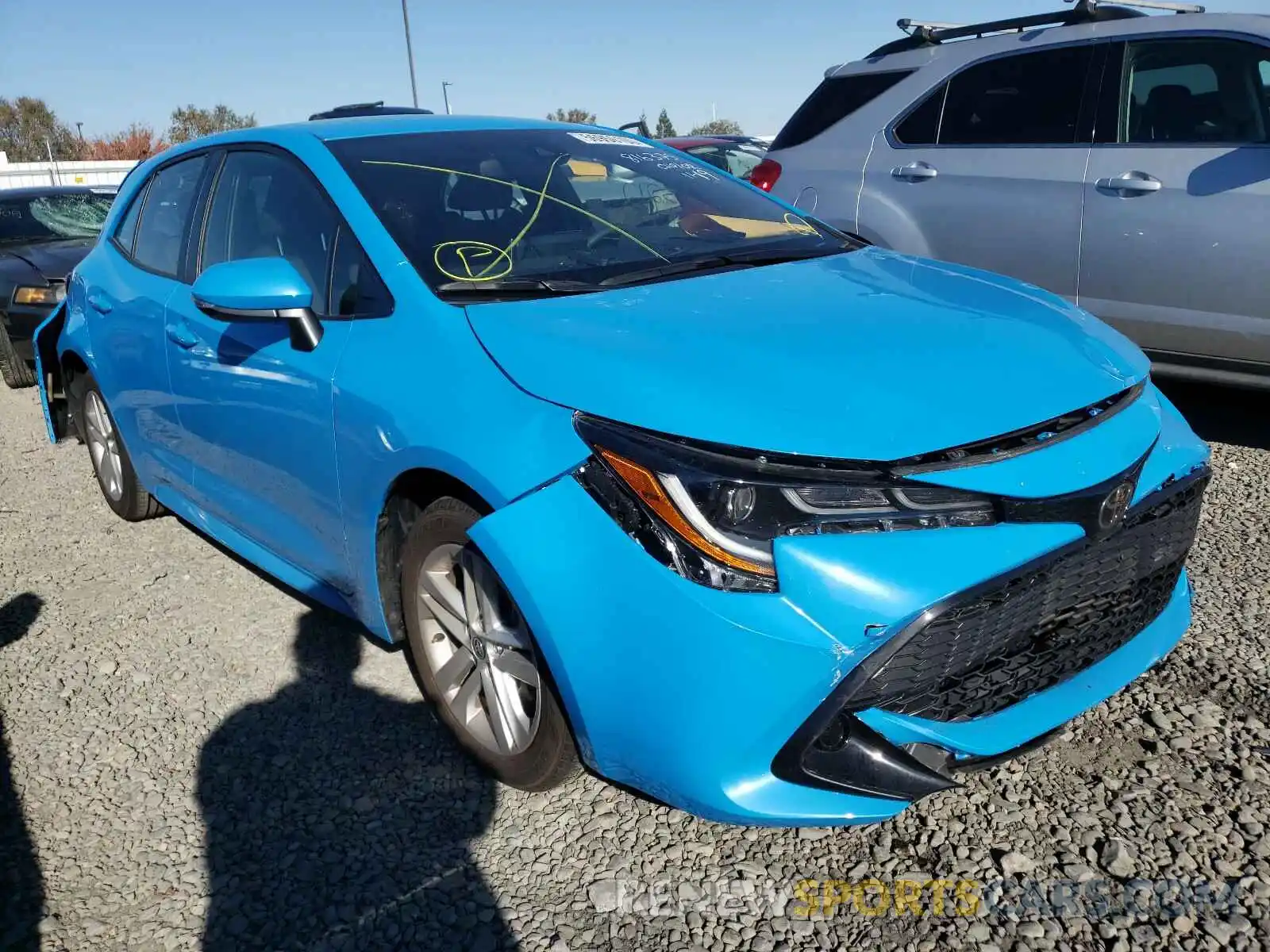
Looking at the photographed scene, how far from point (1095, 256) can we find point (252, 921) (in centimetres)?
426

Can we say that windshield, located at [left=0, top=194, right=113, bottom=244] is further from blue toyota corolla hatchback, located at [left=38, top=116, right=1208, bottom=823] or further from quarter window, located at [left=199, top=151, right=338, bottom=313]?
blue toyota corolla hatchback, located at [left=38, top=116, right=1208, bottom=823]

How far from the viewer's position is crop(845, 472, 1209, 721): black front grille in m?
1.85

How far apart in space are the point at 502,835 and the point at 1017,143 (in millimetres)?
4107

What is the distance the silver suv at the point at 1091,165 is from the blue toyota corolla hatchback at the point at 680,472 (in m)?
2.02

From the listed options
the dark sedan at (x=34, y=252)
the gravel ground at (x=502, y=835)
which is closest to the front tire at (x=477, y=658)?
the gravel ground at (x=502, y=835)

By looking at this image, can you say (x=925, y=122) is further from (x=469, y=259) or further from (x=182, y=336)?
(x=182, y=336)

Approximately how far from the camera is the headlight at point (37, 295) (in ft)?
23.2

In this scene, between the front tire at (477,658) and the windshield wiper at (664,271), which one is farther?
the windshield wiper at (664,271)

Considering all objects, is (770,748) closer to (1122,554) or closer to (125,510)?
(1122,554)

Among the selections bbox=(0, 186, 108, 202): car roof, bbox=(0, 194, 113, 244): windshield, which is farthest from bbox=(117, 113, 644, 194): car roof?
bbox=(0, 186, 108, 202): car roof

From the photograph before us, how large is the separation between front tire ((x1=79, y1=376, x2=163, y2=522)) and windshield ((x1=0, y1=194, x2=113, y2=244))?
157 inches

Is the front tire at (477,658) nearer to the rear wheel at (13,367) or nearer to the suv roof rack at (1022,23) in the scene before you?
the suv roof rack at (1022,23)

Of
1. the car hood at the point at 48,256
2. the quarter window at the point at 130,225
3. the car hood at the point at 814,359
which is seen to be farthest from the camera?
the car hood at the point at 48,256

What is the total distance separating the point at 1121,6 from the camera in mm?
4785
